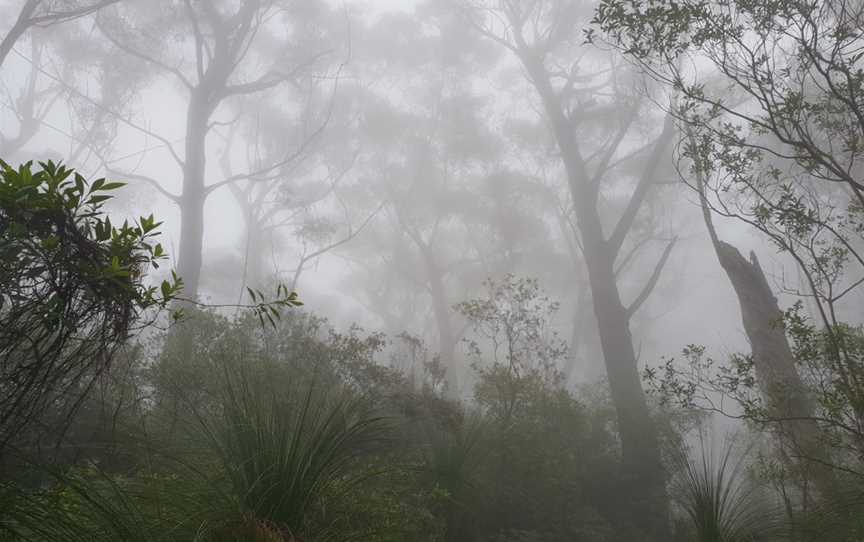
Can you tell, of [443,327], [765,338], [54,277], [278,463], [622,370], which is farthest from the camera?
[443,327]

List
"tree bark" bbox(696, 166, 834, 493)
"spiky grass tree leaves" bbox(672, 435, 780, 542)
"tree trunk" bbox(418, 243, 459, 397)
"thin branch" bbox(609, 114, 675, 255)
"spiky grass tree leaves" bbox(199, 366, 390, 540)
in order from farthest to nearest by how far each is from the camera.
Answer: "tree trunk" bbox(418, 243, 459, 397)
"thin branch" bbox(609, 114, 675, 255)
"tree bark" bbox(696, 166, 834, 493)
"spiky grass tree leaves" bbox(672, 435, 780, 542)
"spiky grass tree leaves" bbox(199, 366, 390, 540)

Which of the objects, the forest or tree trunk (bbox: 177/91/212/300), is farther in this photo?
tree trunk (bbox: 177/91/212/300)

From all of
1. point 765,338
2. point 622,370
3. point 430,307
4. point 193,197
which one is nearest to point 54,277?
point 765,338

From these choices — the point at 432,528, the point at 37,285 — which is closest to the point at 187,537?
the point at 37,285

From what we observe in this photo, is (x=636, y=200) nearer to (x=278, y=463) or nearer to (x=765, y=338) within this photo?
(x=765, y=338)

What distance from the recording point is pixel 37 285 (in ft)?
4.78

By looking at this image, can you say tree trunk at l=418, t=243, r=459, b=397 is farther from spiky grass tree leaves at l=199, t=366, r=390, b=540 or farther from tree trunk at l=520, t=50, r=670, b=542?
spiky grass tree leaves at l=199, t=366, r=390, b=540

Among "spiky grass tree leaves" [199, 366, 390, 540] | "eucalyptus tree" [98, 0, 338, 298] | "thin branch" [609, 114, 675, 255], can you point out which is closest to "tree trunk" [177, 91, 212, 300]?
"eucalyptus tree" [98, 0, 338, 298]

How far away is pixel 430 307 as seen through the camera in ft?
88.7

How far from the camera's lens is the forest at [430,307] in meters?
1.65

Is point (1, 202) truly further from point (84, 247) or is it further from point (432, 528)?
point (432, 528)

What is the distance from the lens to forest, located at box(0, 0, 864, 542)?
1.65m

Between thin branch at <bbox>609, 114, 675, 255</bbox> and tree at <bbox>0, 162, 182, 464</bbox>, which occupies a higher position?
thin branch at <bbox>609, 114, 675, 255</bbox>

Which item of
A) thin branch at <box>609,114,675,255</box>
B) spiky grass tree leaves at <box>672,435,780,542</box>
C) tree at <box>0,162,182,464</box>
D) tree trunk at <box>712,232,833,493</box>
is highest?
thin branch at <box>609,114,675,255</box>
